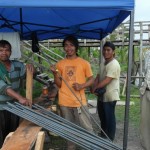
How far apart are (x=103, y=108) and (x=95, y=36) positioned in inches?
92.0

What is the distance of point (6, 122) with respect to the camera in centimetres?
425

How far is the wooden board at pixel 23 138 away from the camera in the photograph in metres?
2.95

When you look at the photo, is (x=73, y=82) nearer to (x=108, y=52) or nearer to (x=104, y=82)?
(x=104, y=82)

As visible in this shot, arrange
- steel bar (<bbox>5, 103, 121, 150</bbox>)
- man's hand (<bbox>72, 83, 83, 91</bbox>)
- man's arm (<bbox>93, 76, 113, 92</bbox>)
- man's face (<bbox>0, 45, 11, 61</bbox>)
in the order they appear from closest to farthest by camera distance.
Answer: steel bar (<bbox>5, 103, 121, 150</bbox>) → man's face (<bbox>0, 45, 11, 61</bbox>) → man's hand (<bbox>72, 83, 83, 91</bbox>) → man's arm (<bbox>93, 76, 113, 92</bbox>)

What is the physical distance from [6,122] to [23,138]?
3.61 ft

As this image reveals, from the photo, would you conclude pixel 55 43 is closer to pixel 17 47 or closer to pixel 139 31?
pixel 139 31

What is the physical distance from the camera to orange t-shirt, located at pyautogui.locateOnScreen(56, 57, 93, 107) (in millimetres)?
4355

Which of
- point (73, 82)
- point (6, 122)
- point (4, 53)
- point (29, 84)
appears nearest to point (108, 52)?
point (73, 82)

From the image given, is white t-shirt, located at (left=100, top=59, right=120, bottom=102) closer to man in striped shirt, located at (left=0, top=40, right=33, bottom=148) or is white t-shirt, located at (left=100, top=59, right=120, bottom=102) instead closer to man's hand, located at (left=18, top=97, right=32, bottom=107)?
man in striped shirt, located at (left=0, top=40, right=33, bottom=148)

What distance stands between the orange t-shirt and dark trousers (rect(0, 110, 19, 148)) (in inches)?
27.0

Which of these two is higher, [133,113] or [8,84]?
[8,84]

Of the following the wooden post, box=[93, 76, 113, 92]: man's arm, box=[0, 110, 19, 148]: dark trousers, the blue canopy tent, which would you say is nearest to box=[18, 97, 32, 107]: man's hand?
the wooden post

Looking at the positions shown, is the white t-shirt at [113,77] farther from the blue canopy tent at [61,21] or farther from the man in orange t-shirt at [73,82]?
the blue canopy tent at [61,21]

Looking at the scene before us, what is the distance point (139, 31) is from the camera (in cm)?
1259
